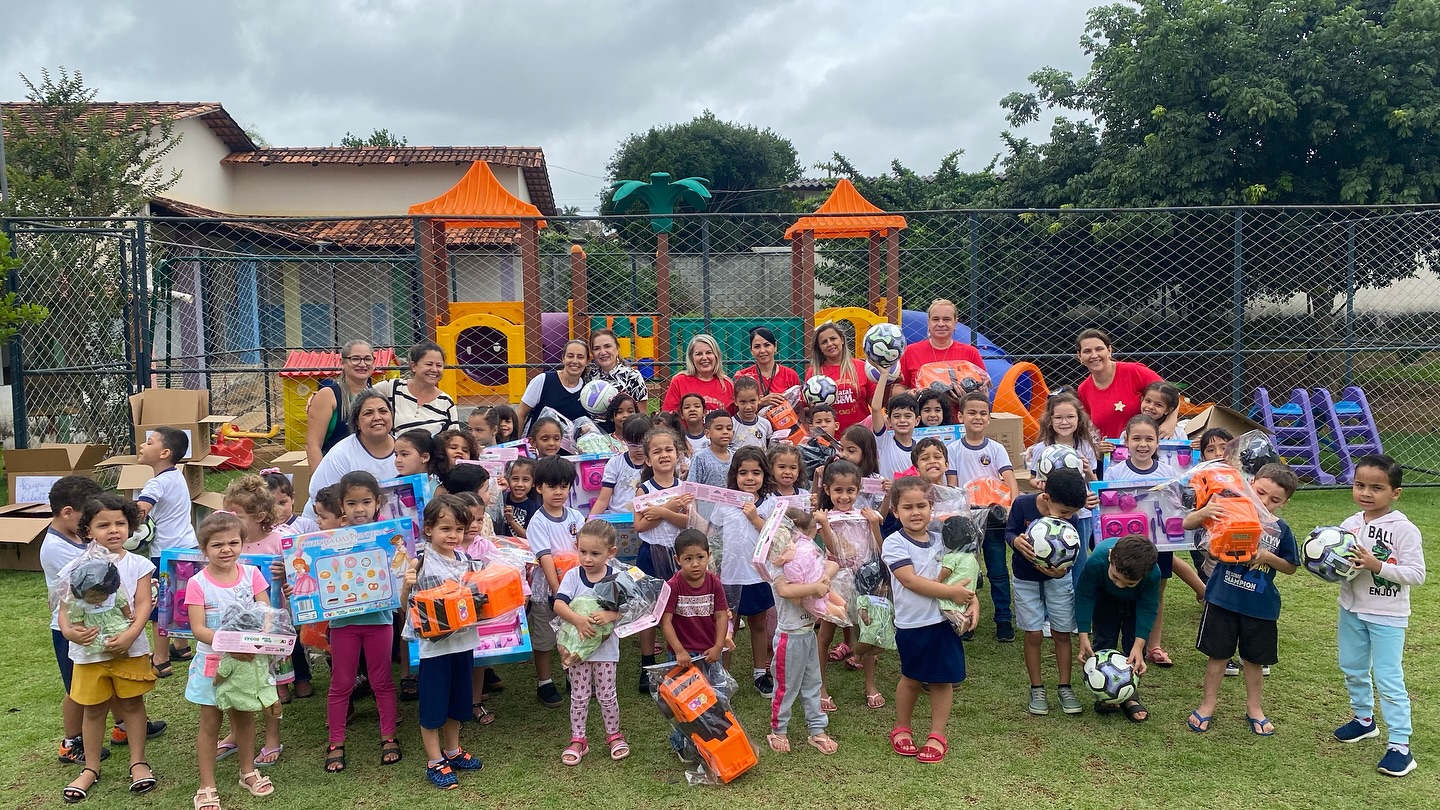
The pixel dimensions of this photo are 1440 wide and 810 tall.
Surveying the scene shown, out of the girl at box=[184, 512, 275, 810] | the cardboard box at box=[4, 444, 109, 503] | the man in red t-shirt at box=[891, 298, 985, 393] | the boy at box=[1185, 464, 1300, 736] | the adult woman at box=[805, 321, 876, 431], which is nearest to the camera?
the girl at box=[184, 512, 275, 810]

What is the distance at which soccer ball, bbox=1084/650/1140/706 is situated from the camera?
4137mm

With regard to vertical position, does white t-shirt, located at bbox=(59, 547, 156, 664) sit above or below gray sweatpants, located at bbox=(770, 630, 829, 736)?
above

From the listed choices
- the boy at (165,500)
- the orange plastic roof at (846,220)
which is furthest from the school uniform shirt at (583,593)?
the orange plastic roof at (846,220)

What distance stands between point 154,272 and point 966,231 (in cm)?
1087

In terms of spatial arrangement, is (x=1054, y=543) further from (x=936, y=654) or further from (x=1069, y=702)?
(x=1069, y=702)

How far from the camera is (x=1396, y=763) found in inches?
145

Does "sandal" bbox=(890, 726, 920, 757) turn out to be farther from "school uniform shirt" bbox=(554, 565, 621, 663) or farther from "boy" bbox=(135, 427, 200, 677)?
"boy" bbox=(135, 427, 200, 677)

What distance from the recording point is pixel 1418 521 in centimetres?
754

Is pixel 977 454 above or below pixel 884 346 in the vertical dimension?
below

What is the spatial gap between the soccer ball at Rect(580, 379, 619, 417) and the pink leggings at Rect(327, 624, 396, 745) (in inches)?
69.6

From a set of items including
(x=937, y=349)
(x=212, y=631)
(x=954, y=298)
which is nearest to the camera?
(x=212, y=631)

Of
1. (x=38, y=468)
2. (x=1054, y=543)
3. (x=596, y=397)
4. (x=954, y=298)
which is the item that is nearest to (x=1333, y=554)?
(x=1054, y=543)

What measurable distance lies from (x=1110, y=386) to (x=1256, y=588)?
1651 mm

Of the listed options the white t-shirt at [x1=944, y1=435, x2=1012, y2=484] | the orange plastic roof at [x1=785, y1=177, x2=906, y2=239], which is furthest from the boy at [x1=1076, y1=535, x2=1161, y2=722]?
the orange plastic roof at [x1=785, y1=177, x2=906, y2=239]
